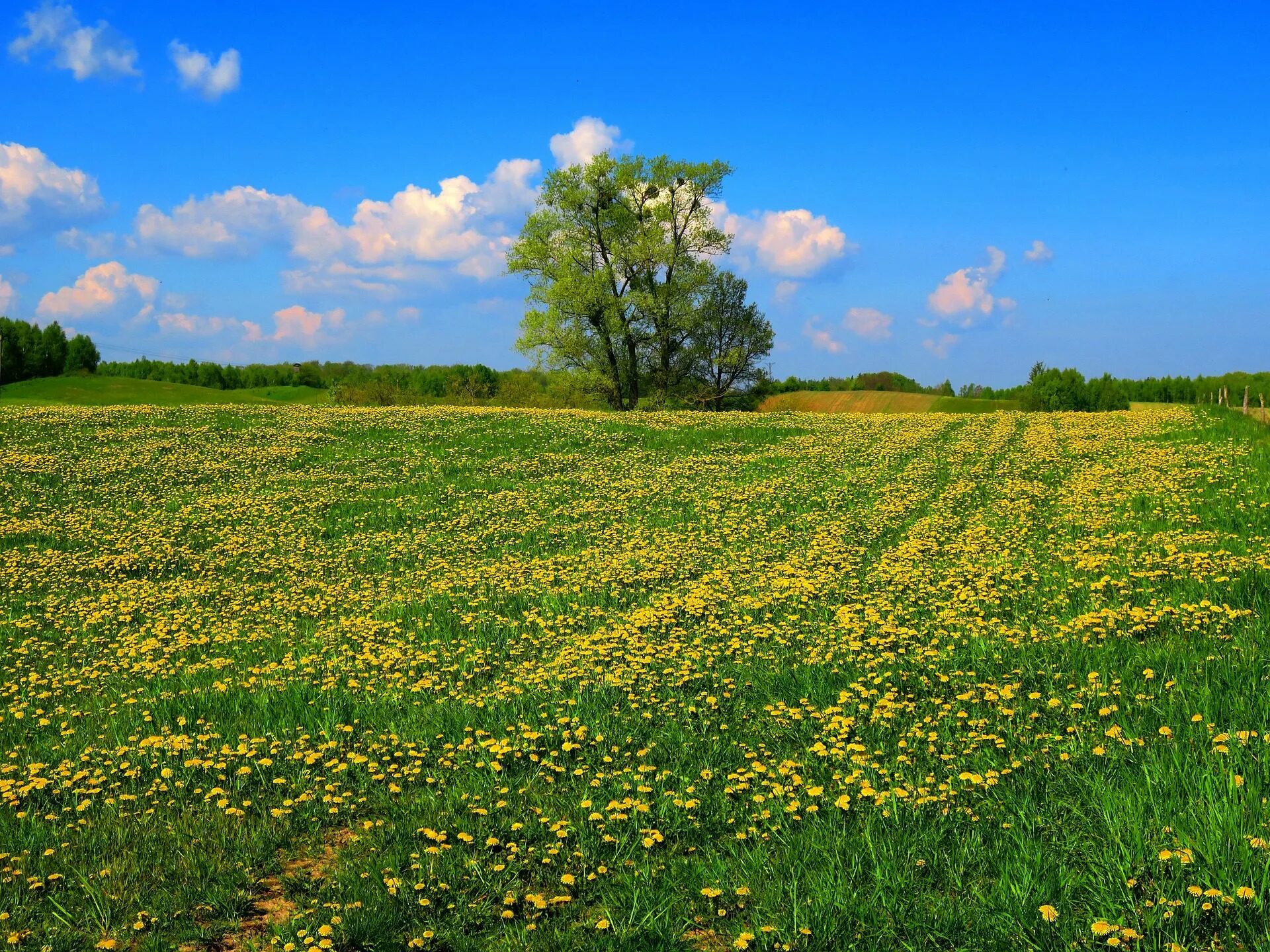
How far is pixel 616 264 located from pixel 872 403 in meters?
41.2

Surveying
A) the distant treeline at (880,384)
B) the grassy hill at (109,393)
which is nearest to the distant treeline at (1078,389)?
the distant treeline at (880,384)

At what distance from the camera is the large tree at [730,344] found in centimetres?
6325

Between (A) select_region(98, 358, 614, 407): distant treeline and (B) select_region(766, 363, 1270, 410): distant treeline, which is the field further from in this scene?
(A) select_region(98, 358, 614, 407): distant treeline

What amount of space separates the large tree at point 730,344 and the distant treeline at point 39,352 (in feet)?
278

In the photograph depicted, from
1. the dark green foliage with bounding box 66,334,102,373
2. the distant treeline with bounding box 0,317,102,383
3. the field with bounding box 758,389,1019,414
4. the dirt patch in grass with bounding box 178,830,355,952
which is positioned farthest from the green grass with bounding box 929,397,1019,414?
the dark green foliage with bounding box 66,334,102,373

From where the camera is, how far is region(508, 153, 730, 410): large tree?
5319 cm

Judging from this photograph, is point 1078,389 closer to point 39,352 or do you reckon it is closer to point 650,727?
point 650,727

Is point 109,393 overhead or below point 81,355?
below

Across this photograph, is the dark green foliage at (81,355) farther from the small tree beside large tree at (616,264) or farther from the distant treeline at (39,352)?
the small tree beside large tree at (616,264)

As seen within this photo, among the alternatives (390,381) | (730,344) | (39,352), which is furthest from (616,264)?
(39,352)

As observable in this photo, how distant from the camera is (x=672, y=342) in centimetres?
5784

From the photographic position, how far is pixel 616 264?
178 feet

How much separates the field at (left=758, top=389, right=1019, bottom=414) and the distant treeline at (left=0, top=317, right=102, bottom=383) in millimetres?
88587

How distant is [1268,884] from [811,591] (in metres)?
7.53
